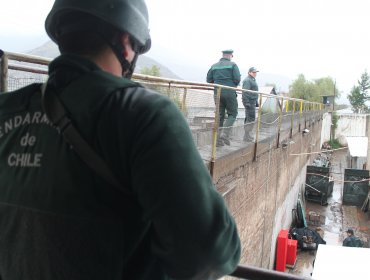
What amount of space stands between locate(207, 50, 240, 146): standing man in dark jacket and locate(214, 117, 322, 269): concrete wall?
0.50 metres

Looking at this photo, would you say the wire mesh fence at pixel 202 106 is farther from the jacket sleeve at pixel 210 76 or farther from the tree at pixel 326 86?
the tree at pixel 326 86

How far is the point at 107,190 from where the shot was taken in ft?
2.72

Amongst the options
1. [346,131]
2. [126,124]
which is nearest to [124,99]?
[126,124]

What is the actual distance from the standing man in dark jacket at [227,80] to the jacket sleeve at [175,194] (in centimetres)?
487

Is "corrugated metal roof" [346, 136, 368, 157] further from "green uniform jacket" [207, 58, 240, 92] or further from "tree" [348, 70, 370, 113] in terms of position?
"tree" [348, 70, 370, 113]

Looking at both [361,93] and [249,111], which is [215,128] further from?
[361,93]

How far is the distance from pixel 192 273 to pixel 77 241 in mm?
260

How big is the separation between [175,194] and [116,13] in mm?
473

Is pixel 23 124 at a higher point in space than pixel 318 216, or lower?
higher

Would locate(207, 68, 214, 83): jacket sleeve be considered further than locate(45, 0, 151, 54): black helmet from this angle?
Yes

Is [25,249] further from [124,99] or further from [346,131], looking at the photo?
[346,131]

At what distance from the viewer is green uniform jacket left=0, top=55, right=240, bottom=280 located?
0.78m

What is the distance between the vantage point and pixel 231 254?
87cm

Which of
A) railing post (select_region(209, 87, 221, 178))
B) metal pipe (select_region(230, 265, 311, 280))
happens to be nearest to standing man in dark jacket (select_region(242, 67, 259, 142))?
Result: railing post (select_region(209, 87, 221, 178))
